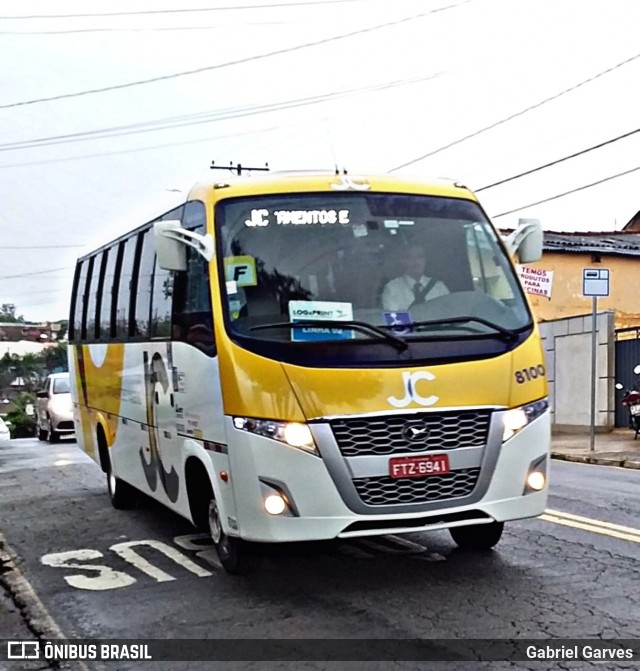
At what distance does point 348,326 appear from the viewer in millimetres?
6004

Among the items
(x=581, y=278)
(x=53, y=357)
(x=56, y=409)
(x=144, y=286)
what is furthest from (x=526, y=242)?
(x=53, y=357)

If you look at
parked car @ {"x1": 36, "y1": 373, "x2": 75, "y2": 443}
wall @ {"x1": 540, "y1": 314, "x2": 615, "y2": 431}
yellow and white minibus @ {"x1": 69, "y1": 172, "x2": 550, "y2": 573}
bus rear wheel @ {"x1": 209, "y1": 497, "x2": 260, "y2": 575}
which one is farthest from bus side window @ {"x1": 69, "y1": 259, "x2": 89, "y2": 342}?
parked car @ {"x1": 36, "y1": 373, "x2": 75, "y2": 443}

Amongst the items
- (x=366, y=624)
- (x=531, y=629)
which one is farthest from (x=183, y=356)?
(x=531, y=629)

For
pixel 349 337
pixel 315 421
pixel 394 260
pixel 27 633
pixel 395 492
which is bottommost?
pixel 27 633

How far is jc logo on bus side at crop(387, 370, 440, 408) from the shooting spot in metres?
5.79

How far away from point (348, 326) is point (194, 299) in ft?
4.34

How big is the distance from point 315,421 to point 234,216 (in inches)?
65.8

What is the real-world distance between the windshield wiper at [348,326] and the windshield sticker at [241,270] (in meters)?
0.39

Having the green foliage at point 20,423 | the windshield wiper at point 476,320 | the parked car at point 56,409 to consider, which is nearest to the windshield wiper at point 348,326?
the windshield wiper at point 476,320

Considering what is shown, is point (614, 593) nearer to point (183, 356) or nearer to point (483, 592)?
point (483, 592)

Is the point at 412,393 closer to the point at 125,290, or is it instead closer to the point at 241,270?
the point at 241,270

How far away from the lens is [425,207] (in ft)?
22.4

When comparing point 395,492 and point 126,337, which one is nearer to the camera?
point 395,492

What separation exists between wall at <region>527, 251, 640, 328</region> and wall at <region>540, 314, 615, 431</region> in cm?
890
